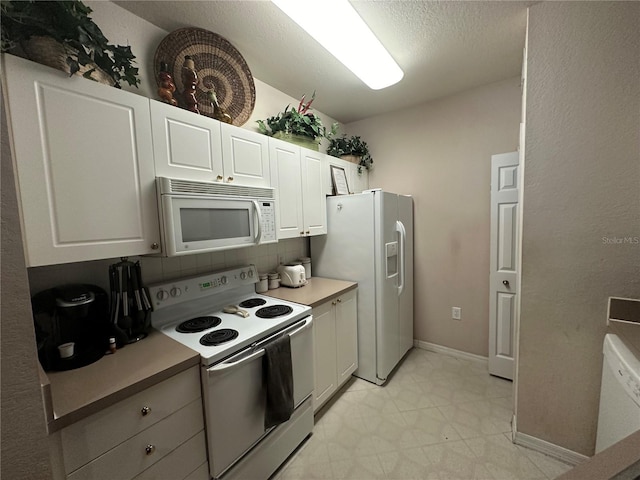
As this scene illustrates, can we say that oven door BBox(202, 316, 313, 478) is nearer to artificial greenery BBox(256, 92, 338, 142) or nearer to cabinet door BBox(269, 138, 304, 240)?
cabinet door BBox(269, 138, 304, 240)

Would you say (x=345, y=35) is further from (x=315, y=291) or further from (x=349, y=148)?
(x=315, y=291)

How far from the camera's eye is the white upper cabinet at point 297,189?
1932mm

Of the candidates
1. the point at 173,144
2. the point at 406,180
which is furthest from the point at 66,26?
the point at 406,180

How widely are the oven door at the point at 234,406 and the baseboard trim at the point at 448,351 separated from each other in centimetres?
195

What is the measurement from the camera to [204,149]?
1.47m

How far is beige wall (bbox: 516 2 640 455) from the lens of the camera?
1261 millimetres

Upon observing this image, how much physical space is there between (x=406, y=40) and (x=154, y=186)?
181 centimetres

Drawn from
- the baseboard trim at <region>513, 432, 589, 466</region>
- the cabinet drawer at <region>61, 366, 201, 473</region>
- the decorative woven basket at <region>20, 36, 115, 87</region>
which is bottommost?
the baseboard trim at <region>513, 432, 589, 466</region>

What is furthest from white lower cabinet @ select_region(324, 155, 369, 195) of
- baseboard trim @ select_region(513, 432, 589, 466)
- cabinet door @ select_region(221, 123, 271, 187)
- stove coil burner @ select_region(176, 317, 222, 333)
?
baseboard trim @ select_region(513, 432, 589, 466)

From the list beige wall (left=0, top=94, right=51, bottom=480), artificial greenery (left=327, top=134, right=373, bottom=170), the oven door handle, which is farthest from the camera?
artificial greenery (left=327, top=134, right=373, bottom=170)

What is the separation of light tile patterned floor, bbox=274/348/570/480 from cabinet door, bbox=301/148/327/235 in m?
1.44

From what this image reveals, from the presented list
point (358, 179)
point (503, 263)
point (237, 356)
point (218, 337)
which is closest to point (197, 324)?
point (218, 337)

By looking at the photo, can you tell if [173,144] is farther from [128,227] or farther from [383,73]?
[383,73]

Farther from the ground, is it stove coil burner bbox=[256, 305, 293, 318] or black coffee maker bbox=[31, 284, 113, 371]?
black coffee maker bbox=[31, 284, 113, 371]
